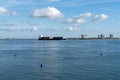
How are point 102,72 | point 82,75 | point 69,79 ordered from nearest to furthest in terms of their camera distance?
point 69,79, point 82,75, point 102,72

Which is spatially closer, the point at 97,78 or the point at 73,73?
the point at 97,78

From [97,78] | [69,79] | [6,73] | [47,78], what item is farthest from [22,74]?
[97,78]

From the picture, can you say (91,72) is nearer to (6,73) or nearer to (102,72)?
(102,72)

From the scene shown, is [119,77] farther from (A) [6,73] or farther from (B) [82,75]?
(A) [6,73]

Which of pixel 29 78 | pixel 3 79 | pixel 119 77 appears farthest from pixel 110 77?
pixel 3 79

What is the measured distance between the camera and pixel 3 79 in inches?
2623

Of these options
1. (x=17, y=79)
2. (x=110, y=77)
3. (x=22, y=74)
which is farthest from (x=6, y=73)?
(x=110, y=77)

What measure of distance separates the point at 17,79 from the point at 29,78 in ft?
9.58

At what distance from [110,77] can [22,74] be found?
73.0ft

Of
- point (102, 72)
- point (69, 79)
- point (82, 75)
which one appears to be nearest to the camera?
point (69, 79)

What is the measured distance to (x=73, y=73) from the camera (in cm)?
7331

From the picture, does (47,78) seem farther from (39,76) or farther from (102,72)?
(102,72)

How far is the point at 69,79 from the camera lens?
215 feet

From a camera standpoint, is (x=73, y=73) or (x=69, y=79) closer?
(x=69, y=79)
